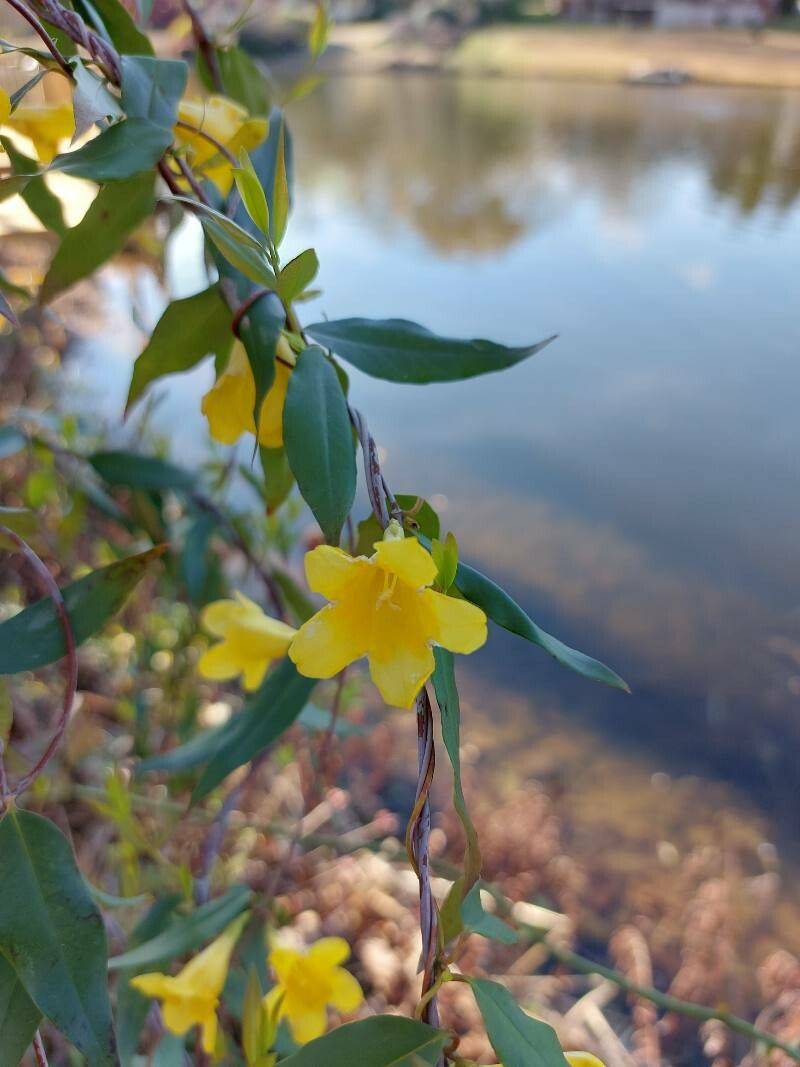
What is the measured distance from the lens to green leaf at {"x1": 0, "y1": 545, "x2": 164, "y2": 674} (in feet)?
1.09

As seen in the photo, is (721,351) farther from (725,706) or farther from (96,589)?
(96,589)

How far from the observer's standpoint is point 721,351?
230cm

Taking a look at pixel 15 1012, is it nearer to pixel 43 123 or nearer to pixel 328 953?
pixel 328 953

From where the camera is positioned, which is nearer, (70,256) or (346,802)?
(70,256)

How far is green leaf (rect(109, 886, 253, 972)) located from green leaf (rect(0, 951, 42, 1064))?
13 centimetres

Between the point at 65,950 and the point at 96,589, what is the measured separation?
0.15 m

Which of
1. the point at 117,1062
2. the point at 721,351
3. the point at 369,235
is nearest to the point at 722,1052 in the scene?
the point at 117,1062

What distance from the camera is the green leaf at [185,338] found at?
361 mm

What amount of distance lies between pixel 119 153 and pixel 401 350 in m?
0.13

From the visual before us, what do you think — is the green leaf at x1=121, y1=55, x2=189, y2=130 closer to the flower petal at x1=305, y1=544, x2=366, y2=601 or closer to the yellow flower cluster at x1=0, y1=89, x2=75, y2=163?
the yellow flower cluster at x1=0, y1=89, x2=75, y2=163

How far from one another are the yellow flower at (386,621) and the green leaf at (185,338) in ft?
0.48

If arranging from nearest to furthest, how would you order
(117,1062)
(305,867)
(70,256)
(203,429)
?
A: (117,1062) < (70,256) < (305,867) < (203,429)

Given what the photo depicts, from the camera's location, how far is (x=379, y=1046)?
273 mm

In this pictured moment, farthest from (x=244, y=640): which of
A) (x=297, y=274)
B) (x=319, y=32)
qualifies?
(x=319, y=32)
